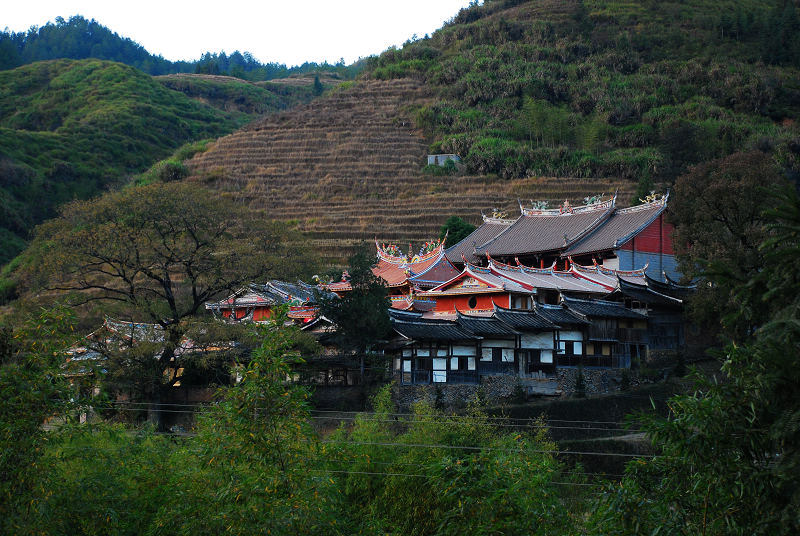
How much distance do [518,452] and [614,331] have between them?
17713 millimetres

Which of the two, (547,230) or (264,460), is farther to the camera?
(547,230)

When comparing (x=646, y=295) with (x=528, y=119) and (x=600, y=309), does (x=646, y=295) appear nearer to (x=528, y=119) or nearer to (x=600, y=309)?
(x=600, y=309)

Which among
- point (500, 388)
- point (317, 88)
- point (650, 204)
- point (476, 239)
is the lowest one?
point (500, 388)

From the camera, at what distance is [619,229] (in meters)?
37.1

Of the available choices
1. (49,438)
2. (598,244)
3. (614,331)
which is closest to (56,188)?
(598,244)

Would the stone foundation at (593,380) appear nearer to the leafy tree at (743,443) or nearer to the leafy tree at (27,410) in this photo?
the leafy tree at (743,443)

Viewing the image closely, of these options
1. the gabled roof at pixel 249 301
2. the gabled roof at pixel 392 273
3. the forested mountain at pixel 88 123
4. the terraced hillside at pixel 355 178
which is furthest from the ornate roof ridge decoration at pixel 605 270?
the forested mountain at pixel 88 123

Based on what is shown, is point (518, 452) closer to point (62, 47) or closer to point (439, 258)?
point (439, 258)

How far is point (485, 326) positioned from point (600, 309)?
4844 mm

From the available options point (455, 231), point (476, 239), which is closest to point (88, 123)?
point (455, 231)

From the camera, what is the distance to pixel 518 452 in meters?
13.0

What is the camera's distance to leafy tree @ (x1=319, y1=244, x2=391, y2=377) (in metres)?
25.8

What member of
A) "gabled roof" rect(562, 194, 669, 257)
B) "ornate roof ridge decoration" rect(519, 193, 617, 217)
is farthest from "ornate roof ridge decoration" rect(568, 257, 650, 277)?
"ornate roof ridge decoration" rect(519, 193, 617, 217)

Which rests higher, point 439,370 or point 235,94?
point 235,94
